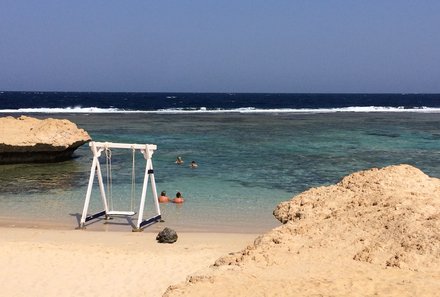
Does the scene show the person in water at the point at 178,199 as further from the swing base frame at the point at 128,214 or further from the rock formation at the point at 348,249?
the rock formation at the point at 348,249

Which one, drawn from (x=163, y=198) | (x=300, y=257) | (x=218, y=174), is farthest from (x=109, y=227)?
(x=218, y=174)

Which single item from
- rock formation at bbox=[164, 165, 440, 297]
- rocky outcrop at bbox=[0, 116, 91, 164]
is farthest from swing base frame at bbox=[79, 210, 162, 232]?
rocky outcrop at bbox=[0, 116, 91, 164]

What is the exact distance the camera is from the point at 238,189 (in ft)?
61.8

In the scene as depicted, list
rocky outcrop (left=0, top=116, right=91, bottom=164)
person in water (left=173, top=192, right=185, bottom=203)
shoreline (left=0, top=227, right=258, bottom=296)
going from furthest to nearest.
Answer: rocky outcrop (left=0, top=116, right=91, bottom=164) < person in water (left=173, top=192, right=185, bottom=203) < shoreline (left=0, top=227, right=258, bottom=296)

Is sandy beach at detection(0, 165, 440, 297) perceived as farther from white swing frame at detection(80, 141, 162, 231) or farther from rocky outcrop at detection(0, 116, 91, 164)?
rocky outcrop at detection(0, 116, 91, 164)

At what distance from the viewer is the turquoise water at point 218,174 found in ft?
50.1

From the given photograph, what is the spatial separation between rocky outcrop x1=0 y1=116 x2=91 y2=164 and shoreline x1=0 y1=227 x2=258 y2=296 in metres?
11.7

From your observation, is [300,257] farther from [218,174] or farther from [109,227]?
[218,174]

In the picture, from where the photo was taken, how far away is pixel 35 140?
24.5 m

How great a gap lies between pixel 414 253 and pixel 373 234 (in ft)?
2.33

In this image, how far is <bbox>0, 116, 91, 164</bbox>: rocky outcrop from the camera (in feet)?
79.8

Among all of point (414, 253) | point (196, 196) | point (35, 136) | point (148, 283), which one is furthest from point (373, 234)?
point (35, 136)

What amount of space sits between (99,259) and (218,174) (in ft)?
38.0

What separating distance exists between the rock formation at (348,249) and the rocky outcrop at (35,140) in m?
18.6
